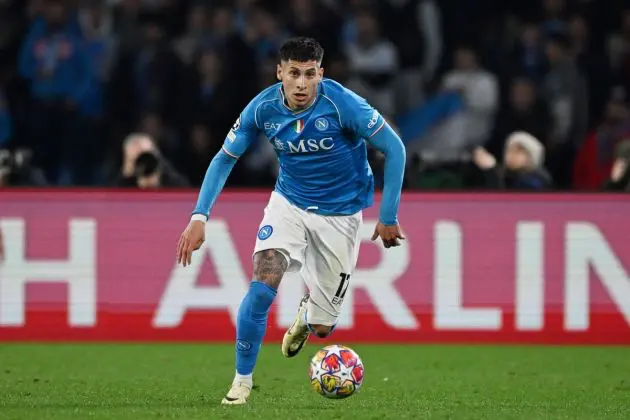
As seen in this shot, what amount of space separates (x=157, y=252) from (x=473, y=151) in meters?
4.06

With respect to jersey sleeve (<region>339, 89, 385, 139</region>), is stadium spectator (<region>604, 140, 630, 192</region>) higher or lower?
lower

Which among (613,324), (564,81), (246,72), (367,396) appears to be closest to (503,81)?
(564,81)

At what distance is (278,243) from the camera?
30.9 feet

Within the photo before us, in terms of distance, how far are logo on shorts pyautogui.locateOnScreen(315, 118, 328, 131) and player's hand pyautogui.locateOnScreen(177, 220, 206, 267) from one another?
1.00 metres

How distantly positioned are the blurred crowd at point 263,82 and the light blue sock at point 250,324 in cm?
738

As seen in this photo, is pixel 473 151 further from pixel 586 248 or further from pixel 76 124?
pixel 76 124

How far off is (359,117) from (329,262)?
1.08m

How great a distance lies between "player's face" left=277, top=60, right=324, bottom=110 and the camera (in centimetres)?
920

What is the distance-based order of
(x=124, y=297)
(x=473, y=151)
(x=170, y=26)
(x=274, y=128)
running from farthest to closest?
1. (x=170, y=26)
2. (x=473, y=151)
3. (x=124, y=297)
4. (x=274, y=128)

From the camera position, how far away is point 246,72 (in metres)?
16.8

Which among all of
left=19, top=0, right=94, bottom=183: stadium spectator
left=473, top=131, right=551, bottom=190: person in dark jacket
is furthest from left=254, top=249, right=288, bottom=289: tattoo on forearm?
left=19, top=0, right=94, bottom=183: stadium spectator

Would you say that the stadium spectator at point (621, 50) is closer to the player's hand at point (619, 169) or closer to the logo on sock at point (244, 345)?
the player's hand at point (619, 169)

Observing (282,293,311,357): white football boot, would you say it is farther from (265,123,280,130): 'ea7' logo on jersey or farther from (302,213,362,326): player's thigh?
(265,123,280,130): 'ea7' logo on jersey

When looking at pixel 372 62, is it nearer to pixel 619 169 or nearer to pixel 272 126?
pixel 619 169
